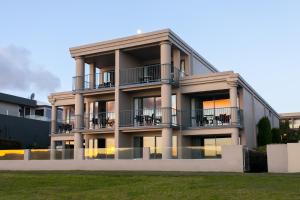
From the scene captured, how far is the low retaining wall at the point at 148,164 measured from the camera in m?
21.7

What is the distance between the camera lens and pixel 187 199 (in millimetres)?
13219

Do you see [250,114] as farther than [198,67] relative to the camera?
No

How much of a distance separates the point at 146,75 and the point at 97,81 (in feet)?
14.7

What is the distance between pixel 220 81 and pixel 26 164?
13721mm

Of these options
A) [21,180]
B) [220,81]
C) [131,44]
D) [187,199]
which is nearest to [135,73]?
[131,44]

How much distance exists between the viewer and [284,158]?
2083 centimetres

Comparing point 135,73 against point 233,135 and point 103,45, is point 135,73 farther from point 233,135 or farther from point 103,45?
point 233,135

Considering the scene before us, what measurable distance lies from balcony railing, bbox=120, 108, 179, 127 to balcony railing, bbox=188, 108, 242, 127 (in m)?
1.84

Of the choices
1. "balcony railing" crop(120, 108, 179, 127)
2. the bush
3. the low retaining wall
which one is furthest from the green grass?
the bush

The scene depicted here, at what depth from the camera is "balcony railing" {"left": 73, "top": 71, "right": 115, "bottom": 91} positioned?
3170cm

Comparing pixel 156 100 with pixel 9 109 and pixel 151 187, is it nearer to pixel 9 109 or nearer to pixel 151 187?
pixel 151 187

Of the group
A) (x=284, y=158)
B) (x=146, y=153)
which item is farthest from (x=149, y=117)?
(x=284, y=158)

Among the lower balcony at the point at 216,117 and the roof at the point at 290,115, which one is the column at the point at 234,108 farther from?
the roof at the point at 290,115

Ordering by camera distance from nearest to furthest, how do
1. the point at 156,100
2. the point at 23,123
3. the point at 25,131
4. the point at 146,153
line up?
the point at 146,153
the point at 156,100
the point at 23,123
the point at 25,131
